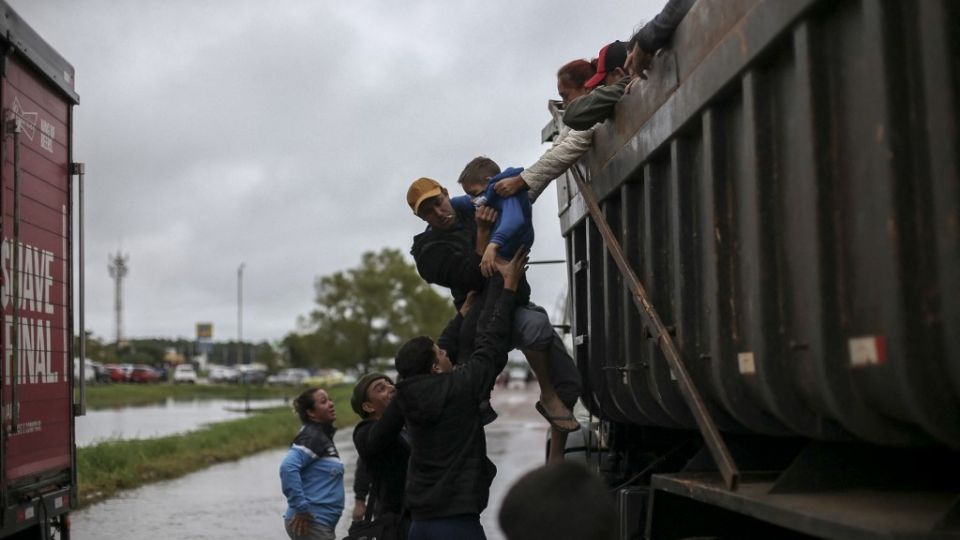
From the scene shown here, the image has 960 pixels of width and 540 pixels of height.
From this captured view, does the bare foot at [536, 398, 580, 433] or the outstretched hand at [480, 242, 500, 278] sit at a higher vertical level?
the outstretched hand at [480, 242, 500, 278]

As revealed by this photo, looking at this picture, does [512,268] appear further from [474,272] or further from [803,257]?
[803,257]

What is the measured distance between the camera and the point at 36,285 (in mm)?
5992

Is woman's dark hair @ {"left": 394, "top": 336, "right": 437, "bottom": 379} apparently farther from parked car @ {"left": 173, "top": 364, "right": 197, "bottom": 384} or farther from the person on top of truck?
parked car @ {"left": 173, "top": 364, "right": 197, "bottom": 384}

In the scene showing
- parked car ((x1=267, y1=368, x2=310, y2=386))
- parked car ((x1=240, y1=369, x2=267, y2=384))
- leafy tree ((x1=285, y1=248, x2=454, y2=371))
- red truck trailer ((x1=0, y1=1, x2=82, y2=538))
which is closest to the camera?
red truck trailer ((x1=0, y1=1, x2=82, y2=538))

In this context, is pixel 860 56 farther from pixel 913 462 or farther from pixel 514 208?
pixel 514 208

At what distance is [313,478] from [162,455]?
13475 mm

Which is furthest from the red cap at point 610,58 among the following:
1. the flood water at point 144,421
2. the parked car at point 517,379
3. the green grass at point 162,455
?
the parked car at point 517,379

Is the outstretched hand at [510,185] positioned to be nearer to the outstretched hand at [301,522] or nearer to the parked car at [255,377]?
the outstretched hand at [301,522]

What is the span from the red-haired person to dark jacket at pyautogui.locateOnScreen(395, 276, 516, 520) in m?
0.80

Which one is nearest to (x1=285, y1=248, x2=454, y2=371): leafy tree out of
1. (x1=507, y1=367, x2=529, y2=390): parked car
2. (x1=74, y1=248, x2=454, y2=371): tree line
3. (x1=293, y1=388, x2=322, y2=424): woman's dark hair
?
(x1=74, y1=248, x2=454, y2=371): tree line

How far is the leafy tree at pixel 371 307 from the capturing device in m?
Answer: 75.1

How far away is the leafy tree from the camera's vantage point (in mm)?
75125

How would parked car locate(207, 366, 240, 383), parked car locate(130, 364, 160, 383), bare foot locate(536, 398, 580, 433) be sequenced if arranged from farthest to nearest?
1. parked car locate(207, 366, 240, 383)
2. parked car locate(130, 364, 160, 383)
3. bare foot locate(536, 398, 580, 433)

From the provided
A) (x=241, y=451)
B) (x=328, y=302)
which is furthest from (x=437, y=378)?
(x=328, y=302)
